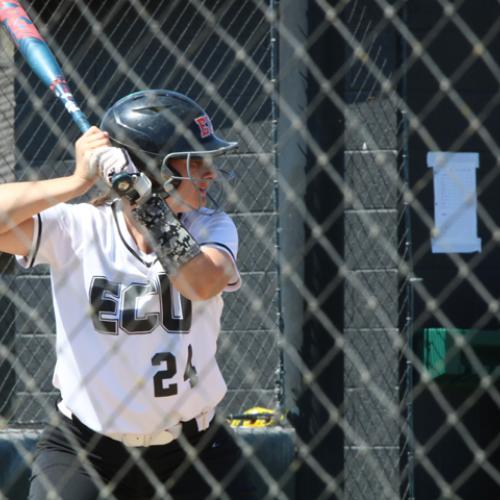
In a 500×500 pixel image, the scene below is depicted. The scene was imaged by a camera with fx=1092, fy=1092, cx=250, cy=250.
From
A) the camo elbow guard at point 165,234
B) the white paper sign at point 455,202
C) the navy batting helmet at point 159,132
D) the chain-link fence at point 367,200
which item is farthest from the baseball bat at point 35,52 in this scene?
the white paper sign at point 455,202

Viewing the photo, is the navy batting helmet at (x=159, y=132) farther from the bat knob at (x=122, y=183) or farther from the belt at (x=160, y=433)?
the belt at (x=160, y=433)

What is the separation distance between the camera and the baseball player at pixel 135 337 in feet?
10.3

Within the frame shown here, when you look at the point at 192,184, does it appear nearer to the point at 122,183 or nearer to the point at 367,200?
the point at 122,183

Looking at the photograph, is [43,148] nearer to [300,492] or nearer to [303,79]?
[303,79]

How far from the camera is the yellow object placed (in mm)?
4527

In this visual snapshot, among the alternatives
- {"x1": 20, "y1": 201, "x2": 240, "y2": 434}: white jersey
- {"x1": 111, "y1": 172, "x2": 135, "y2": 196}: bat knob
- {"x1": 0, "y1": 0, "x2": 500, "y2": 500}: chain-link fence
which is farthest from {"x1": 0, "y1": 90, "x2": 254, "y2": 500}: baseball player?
{"x1": 0, "y1": 0, "x2": 500, "y2": 500}: chain-link fence

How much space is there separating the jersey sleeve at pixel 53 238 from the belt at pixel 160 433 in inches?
17.2

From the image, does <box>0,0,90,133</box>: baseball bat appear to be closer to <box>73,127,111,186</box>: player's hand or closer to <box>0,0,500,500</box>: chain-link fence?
<box>73,127,111,186</box>: player's hand

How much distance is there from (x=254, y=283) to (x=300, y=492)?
1763 millimetres

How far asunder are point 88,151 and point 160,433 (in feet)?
2.79

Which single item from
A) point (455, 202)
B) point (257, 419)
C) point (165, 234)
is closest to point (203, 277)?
point (165, 234)

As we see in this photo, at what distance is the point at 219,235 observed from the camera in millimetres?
3275

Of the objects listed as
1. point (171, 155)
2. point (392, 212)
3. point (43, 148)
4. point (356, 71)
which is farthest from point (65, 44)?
point (171, 155)

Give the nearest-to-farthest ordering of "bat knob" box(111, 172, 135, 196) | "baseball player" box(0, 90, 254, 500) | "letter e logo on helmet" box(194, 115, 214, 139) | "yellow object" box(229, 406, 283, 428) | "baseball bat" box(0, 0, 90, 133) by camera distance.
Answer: "bat knob" box(111, 172, 135, 196), "baseball player" box(0, 90, 254, 500), "letter e logo on helmet" box(194, 115, 214, 139), "baseball bat" box(0, 0, 90, 133), "yellow object" box(229, 406, 283, 428)
